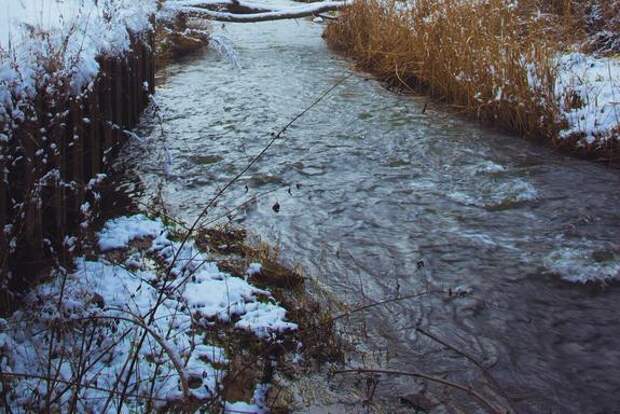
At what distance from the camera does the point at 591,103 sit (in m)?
6.35

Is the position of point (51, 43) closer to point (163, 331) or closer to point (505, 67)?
point (163, 331)

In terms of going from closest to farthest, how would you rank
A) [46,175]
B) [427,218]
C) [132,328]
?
[132,328] → [46,175] → [427,218]

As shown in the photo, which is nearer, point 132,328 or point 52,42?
point 132,328

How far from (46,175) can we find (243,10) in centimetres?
1033

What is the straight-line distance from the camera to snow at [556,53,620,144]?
20.1 feet

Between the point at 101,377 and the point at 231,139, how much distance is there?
4486 millimetres

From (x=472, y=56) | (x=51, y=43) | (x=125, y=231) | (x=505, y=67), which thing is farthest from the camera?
(x=472, y=56)

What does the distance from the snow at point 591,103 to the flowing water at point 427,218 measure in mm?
341

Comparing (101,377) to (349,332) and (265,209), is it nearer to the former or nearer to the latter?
(349,332)

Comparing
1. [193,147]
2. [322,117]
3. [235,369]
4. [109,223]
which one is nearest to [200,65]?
[322,117]

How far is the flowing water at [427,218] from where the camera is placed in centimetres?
333

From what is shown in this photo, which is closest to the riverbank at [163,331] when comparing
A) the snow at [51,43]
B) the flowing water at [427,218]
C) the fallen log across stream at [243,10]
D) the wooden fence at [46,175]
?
the wooden fence at [46,175]

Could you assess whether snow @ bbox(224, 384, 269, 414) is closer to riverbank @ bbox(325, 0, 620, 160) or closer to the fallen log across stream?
riverbank @ bbox(325, 0, 620, 160)

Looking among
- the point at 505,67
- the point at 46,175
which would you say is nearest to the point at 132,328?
the point at 46,175
